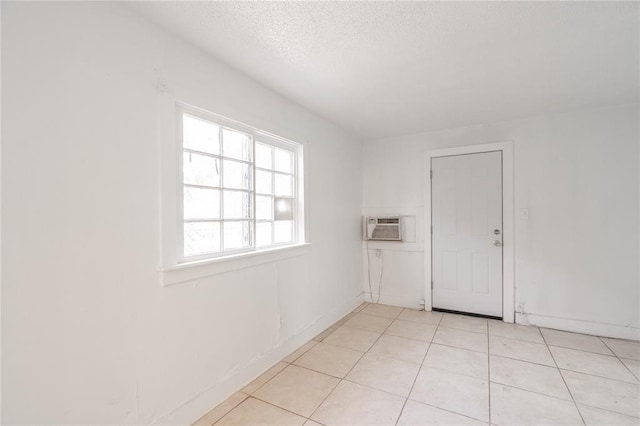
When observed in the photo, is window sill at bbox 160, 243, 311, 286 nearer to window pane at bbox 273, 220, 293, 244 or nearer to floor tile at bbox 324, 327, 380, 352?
window pane at bbox 273, 220, 293, 244

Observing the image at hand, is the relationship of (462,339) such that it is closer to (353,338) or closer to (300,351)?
(353,338)

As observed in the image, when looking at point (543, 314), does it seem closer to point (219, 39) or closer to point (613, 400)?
point (613, 400)

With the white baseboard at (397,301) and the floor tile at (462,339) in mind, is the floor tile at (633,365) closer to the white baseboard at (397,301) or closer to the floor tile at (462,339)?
the floor tile at (462,339)

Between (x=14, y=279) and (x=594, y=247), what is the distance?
4.54 m

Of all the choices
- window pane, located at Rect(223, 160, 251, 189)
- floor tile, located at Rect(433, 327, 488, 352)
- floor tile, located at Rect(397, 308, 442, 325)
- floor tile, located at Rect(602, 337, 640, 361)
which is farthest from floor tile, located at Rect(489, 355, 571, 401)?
window pane, located at Rect(223, 160, 251, 189)

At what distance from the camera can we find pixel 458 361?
2512 mm

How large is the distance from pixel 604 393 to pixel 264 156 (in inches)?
124

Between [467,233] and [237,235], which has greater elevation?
[237,235]

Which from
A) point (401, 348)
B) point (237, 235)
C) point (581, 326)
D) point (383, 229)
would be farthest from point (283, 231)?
point (581, 326)

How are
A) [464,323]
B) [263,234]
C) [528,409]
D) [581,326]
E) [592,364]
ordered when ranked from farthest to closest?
[464,323] → [581,326] → [263,234] → [592,364] → [528,409]

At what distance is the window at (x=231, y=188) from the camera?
1874 mm

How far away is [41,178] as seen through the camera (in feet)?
3.98

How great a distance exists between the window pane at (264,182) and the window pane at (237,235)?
0.37m

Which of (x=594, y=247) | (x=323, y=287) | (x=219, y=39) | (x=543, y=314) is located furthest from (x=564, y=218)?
(x=219, y=39)
